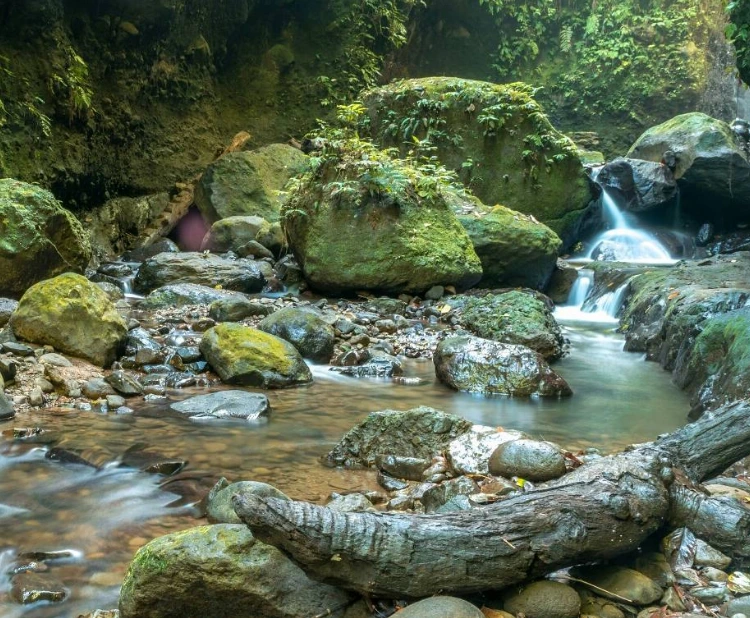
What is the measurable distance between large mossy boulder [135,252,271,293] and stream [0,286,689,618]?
3675mm

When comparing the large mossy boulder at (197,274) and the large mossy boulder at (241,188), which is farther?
the large mossy boulder at (241,188)

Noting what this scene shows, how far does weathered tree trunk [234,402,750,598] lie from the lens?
2.18m

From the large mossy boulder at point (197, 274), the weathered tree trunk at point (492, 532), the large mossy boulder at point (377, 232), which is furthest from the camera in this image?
the large mossy boulder at point (197, 274)

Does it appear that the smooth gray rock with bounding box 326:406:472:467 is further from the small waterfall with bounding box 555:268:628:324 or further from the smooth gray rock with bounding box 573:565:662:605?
the small waterfall with bounding box 555:268:628:324

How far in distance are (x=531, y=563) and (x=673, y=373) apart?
492 centimetres

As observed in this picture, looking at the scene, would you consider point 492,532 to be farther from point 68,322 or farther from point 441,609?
point 68,322

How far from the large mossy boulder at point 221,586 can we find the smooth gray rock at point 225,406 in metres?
2.56

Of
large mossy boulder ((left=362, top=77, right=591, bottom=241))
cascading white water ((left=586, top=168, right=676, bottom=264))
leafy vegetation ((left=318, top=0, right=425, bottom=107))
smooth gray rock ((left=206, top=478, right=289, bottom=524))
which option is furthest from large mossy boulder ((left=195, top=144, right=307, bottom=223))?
smooth gray rock ((left=206, top=478, right=289, bottom=524))

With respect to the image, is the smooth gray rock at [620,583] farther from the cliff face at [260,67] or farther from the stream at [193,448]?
the cliff face at [260,67]

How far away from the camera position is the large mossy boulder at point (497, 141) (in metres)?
13.0

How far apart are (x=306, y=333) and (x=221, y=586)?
15.2ft

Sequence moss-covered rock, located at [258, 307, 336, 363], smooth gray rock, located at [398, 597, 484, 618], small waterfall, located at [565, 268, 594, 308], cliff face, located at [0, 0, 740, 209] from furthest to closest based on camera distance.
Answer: cliff face, located at [0, 0, 740, 209], small waterfall, located at [565, 268, 594, 308], moss-covered rock, located at [258, 307, 336, 363], smooth gray rock, located at [398, 597, 484, 618]

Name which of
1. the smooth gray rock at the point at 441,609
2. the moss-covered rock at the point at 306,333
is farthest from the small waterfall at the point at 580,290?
the smooth gray rock at the point at 441,609

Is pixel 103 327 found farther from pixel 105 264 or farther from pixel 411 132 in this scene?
pixel 411 132
